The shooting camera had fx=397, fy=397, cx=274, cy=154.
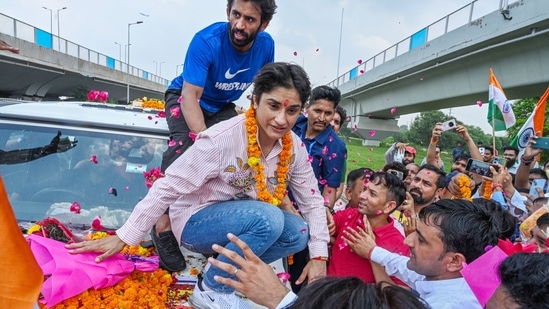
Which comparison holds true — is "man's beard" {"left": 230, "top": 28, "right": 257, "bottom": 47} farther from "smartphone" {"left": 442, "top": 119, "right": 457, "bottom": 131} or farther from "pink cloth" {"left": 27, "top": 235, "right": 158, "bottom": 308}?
"smartphone" {"left": 442, "top": 119, "right": 457, "bottom": 131}

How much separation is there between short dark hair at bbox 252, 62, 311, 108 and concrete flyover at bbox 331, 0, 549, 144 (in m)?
7.85

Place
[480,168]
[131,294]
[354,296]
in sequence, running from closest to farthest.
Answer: [354,296], [131,294], [480,168]

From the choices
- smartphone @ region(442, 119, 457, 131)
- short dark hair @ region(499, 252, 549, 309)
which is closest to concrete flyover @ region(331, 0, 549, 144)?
smartphone @ region(442, 119, 457, 131)

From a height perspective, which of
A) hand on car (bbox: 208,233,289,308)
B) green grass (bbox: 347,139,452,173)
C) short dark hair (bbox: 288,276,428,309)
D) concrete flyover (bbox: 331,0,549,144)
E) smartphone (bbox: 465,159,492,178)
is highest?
concrete flyover (bbox: 331,0,549,144)

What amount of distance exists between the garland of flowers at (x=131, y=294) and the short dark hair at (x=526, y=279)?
147 cm

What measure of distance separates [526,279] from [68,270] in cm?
181

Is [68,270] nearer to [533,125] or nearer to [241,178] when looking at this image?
[241,178]

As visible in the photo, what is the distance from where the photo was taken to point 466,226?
2.09m

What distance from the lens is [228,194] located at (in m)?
2.15

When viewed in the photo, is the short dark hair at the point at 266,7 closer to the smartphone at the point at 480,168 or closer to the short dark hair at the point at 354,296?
the short dark hair at the point at 354,296

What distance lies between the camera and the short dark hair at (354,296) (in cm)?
85

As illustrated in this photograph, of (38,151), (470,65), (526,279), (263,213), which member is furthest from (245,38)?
(470,65)

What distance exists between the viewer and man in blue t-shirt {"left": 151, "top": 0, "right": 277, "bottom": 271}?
8.65 ft

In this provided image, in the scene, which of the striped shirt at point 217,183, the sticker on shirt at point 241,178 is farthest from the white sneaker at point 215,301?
the sticker on shirt at point 241,178
